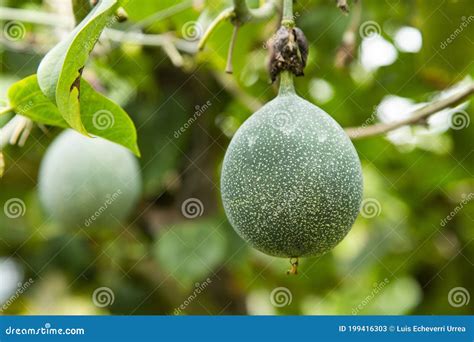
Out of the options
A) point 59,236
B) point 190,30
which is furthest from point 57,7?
point 59,236

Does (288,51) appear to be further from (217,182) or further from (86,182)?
(217,182)

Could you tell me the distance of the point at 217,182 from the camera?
92.0 inches

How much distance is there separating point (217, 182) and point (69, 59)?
1.36 meters

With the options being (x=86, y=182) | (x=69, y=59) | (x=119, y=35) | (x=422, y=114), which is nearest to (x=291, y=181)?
(x=69, y=59)

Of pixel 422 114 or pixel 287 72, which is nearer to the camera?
pixel 287 72

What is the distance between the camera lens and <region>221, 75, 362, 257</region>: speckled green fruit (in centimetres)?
106

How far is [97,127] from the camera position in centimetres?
121

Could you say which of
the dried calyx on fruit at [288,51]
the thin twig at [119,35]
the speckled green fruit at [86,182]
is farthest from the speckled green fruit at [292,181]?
the thin twig at [119,35]

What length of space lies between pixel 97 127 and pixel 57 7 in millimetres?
1010

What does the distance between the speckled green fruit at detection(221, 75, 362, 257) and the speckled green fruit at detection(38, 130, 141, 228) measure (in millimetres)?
827

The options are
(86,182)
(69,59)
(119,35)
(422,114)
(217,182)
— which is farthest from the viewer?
(217,182)

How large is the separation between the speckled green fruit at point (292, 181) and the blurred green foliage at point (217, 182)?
0.92 metres
